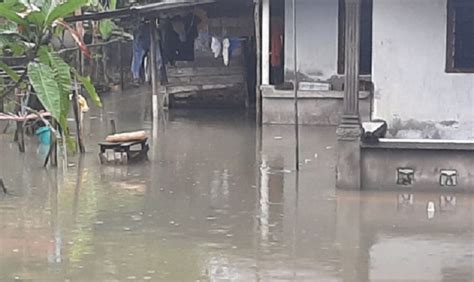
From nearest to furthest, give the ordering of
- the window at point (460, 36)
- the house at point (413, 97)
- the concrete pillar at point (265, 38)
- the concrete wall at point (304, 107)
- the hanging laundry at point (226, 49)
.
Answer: the house at point (413, 97) → the window at point (460, 36) → the concrete wall at point (304, 107) → the concrete pillar at point (265, 38) → the hanging laundry at point (226, 49)

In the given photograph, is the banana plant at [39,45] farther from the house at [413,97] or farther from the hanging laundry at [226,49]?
the hanging laundry at [226,49]

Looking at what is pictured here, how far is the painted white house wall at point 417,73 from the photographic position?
14805 mm

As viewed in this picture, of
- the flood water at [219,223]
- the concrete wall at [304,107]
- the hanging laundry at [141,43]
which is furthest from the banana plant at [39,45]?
the hanging laundry at [141,43]

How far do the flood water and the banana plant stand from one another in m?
4.37

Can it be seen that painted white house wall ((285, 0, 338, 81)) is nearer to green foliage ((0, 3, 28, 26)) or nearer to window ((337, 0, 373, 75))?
window ((337, 0, 373, 75))

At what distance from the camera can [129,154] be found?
16.4 metres

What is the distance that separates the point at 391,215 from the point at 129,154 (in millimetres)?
5875

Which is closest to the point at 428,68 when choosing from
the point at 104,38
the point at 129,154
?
the point at 129,154

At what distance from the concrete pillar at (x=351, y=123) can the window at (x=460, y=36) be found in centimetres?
230

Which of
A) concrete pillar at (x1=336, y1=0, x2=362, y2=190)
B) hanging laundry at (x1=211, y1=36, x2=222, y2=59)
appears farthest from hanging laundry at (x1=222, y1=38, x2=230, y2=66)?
concrete pillar at (x1=336, y1=0, x2=362, y2=190)

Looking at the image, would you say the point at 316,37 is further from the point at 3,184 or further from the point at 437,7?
the point at 3,184

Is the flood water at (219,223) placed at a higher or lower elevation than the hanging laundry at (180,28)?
lower

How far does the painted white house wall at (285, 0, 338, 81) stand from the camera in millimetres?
21734

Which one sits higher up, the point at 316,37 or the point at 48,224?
the point at 316,37
